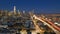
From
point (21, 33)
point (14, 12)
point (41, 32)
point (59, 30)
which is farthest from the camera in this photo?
point (14, 12)

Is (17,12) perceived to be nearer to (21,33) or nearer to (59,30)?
(21,33)

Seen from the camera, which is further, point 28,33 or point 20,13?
point 20,13

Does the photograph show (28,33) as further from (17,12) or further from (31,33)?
(17,12)

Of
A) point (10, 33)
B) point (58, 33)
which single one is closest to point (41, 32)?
point (58, 33)

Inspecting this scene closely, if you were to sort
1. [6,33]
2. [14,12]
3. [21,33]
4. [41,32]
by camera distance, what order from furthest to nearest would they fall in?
1. [14,12]
2. [6,33]
3. [21,33]
4. [41,32]

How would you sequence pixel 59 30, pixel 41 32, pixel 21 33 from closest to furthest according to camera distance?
1. pixel 59 30
2. pixel 41 32
3. pixel 21 33

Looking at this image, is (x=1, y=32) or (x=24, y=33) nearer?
(x=24, y=33)

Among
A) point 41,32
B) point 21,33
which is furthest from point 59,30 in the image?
point 21,33

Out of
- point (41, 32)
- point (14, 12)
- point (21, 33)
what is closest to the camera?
point (41, 32)

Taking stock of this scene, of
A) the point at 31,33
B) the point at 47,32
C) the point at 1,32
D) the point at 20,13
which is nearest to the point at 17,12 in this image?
the point at 20,13
